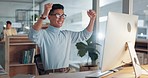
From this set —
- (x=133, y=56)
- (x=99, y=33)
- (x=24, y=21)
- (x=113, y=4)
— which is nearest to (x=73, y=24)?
(x=99, y=33)

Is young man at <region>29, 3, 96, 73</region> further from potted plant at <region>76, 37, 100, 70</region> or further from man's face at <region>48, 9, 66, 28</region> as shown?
potted plant at <region>76, 37, 100, 70</region>

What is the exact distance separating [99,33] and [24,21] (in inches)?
110

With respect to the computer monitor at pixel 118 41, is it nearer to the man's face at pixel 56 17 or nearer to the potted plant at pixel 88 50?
the man's face at pixel 56 17

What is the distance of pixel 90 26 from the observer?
2.34 metres

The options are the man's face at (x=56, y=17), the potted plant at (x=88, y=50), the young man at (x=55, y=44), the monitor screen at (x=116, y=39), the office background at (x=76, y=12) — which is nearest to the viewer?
the monitor screen at (x=116, y=39)

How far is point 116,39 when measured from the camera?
147cm

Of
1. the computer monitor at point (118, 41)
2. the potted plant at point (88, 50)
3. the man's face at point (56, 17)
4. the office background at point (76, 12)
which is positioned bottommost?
the potted plant at point (88, 50)

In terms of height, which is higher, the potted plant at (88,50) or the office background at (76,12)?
the office background at (76,12)

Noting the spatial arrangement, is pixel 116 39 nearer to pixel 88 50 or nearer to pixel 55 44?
pixel 55 44

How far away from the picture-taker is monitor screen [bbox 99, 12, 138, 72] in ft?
4.58

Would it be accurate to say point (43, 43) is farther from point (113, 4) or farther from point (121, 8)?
point (113, 4)

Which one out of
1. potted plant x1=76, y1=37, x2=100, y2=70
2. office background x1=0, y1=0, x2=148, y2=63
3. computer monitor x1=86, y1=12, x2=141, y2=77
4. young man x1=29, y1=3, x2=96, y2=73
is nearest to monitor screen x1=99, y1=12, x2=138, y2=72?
computer monitor x1=86, y1=12, x2=141, y2=77

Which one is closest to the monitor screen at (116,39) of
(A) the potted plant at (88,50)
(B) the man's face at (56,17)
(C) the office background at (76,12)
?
(B) the man's face at (56,17)

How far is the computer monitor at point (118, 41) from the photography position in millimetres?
1400
